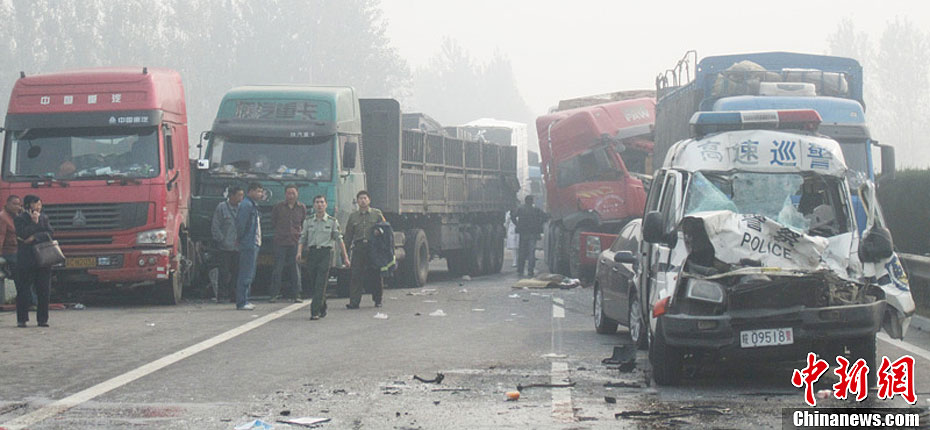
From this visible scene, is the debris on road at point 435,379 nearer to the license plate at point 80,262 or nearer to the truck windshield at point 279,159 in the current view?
the license plate at point 80,262

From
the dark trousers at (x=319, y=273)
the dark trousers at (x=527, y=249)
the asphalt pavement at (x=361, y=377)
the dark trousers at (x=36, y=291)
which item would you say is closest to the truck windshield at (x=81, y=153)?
the asphalt pavement at (x=361, y=377)

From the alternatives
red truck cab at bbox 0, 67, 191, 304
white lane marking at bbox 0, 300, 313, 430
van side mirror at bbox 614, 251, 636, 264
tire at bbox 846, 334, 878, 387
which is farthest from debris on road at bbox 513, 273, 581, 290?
tire at bbox 846, 334, 878, 387

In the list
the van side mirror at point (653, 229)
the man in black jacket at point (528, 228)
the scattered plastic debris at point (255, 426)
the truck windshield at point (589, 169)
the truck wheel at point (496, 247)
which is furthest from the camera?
the truck wheel at point (496, 247)

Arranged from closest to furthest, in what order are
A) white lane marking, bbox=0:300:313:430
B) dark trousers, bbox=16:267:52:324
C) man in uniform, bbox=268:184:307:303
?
white lane marking, bbox=0:300:313:430, dark trousers, bbox=16:267:52:324, man in uniform, bbox=268:184:307:303

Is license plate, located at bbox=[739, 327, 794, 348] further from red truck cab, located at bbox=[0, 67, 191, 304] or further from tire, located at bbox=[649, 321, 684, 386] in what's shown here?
red truck cab, located at bbox=[0, 67, 191, 304]

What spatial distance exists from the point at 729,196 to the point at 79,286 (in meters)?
11.6

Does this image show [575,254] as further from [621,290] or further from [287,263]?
[621,290]

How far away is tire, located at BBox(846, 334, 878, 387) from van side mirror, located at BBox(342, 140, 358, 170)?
37.3 ft

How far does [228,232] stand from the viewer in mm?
19641

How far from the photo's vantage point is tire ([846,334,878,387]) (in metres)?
10.1

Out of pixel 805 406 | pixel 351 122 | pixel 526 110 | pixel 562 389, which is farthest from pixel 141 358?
pixel 526 110

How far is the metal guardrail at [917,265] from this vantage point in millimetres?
16283

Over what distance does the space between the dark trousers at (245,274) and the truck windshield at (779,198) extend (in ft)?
29.6

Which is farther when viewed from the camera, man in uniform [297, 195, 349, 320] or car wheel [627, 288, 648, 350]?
man in uniform [297, 195, 349, 320]
